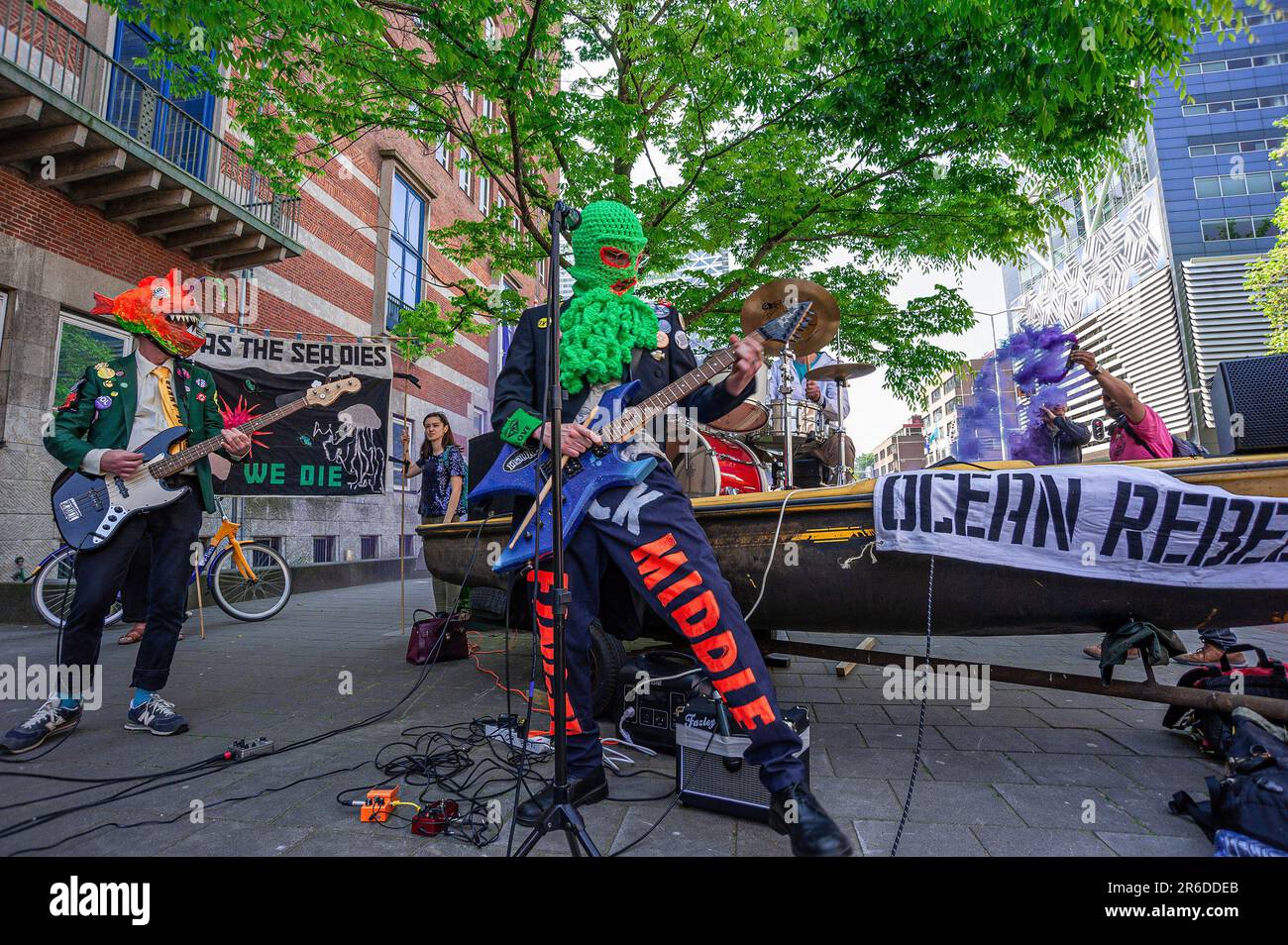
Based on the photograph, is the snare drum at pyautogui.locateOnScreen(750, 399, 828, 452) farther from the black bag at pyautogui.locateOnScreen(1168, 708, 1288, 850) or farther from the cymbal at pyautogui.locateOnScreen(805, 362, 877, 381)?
the black bag at pyautogui.locateOnScreen(1168, 708, 1288, 850)

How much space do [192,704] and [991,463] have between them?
15.6 ft

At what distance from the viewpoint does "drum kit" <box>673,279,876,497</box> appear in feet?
14.8

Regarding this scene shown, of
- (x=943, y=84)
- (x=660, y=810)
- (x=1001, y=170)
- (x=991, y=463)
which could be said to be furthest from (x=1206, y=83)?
(x=660, y=810)

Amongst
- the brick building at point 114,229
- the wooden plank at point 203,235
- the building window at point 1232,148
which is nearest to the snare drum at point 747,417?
the brick building at point 114,229

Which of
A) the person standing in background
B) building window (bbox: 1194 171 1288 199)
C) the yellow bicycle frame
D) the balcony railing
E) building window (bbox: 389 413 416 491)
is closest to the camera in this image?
the person standing in background

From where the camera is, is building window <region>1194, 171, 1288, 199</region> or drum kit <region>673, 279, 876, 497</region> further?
building window <region>1194, 171, 1288, 199</region>

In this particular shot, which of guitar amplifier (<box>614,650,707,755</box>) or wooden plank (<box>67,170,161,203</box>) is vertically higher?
wooden plank (<box>67,170,161,203</box>)

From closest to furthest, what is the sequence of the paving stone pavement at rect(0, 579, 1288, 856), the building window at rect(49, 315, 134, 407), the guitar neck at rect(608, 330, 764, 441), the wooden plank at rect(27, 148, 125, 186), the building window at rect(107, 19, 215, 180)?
1. the paving stone pavement at rect(0, 579, 1288, 856)
2. the guitar neck at rect(608, 330, 764, 441)
3. the wooden plank at rect(27, 148, 125, 186)
4. the building window at rect(49, 315, 134, 407)
5. the building window at rect(107, 19, 215, 180)

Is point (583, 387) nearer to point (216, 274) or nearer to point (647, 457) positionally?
point (647, 457)

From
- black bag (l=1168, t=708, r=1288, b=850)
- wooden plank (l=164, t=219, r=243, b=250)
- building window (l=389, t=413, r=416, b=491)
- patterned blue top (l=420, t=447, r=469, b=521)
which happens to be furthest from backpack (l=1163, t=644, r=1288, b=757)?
building window (l=389, t=413, r=416, b=491)

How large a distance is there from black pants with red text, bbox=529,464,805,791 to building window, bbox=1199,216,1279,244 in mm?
36567

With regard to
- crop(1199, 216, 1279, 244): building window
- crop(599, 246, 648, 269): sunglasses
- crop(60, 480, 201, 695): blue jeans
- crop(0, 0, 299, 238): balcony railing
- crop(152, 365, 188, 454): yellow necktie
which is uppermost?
crop(1199, 216, 1279, 244): building window

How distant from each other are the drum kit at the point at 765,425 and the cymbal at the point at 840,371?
0.99m
